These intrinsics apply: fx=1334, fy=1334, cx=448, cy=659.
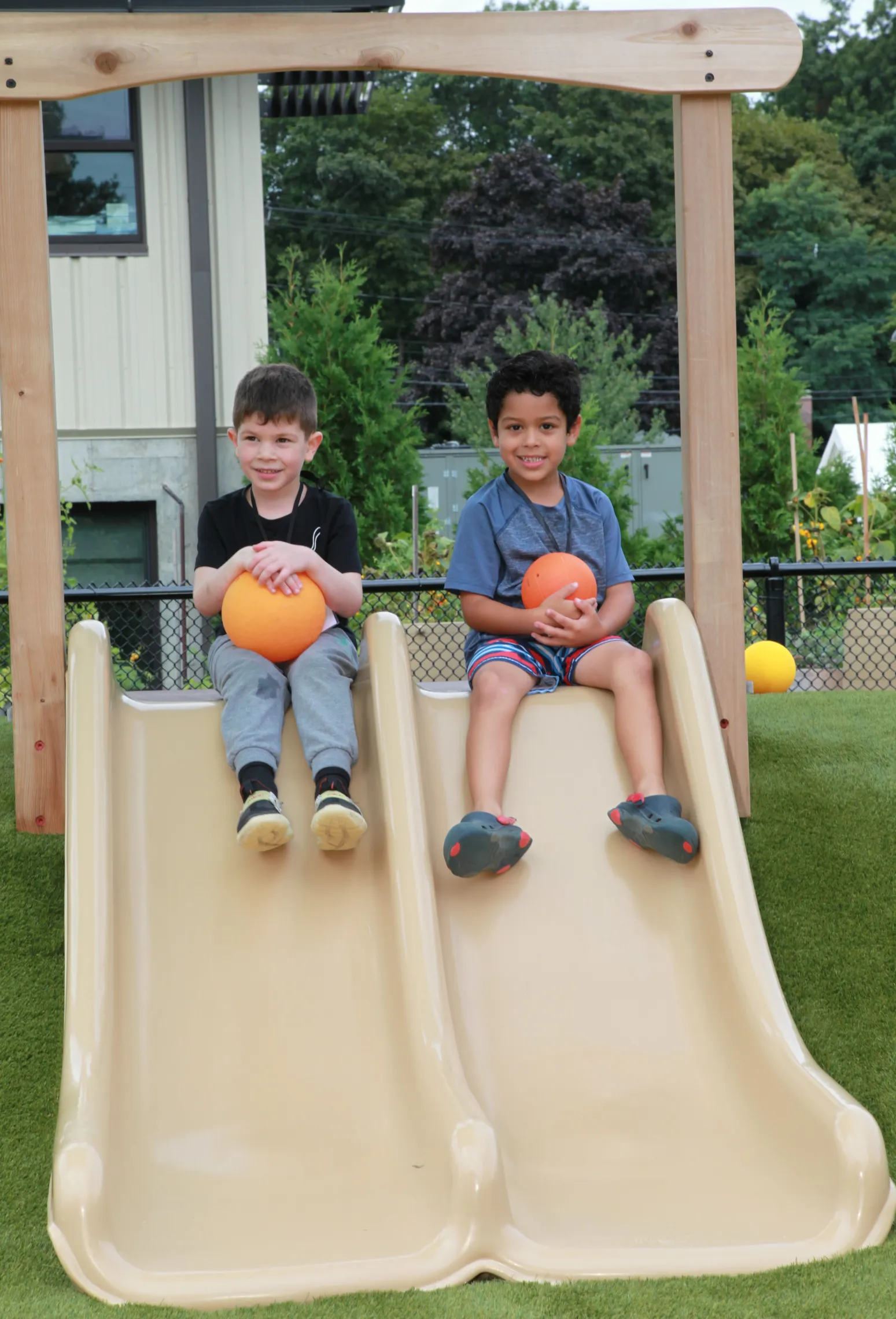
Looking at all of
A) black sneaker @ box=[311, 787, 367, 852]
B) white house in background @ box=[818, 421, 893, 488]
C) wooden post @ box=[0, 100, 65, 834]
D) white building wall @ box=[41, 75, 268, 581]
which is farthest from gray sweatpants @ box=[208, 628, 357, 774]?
white house in background @ box=[818, 421, 893, 488]

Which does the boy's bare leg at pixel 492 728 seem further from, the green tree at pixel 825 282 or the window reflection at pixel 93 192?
the green tree at pixel 825 282

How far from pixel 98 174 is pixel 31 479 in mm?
8103

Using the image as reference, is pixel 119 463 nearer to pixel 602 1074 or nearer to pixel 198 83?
pixel 198 83

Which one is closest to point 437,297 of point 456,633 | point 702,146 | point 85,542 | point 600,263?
point 600,263

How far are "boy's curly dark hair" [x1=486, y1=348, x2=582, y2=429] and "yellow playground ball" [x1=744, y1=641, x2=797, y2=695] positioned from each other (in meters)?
3.29

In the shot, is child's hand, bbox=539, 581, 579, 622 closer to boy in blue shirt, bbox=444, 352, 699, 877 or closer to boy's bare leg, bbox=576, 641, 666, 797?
boy in blue shirt, bbox=444, 352, 699, 877

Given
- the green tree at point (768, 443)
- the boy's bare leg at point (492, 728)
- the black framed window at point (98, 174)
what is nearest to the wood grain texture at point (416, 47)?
the boy's bare leg at point (492, 728)

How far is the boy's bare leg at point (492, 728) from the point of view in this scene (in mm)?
3875

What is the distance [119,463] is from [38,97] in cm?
723

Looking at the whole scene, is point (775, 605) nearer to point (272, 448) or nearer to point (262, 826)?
point (272, 448)

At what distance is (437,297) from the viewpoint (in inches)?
1253

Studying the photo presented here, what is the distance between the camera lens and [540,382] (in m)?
4.44

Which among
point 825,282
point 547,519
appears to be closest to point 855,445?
point 825,282

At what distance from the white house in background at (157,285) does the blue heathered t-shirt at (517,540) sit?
23.3 ft
